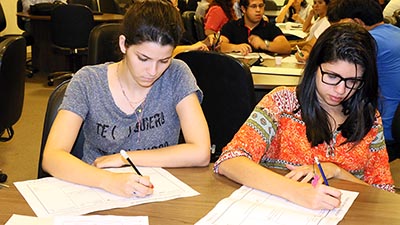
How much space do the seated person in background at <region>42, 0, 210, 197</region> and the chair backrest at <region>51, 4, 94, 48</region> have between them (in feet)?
12.1

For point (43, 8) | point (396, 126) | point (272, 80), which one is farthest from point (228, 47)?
point (43, 8)

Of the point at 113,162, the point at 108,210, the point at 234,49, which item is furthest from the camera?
the point at 234,49

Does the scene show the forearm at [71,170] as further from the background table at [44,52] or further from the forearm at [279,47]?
the background table at [44,52]

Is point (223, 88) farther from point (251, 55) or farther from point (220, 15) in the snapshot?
point (220, 15)

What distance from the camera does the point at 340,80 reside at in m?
1.52

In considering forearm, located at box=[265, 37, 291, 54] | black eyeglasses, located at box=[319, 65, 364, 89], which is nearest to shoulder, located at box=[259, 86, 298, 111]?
black eyeglasses, located at box=[319, 65, 364, 89]

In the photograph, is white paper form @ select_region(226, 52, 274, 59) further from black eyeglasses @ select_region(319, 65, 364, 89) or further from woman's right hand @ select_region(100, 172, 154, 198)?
woman's right hand @ select_region(100, 172, 154, 198)

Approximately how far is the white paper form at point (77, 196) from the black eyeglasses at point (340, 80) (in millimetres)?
513

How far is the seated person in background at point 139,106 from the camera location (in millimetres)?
1540

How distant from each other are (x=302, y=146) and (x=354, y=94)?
0.22 meters

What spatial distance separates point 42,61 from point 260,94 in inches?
158

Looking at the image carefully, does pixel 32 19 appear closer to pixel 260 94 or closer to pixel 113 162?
pixel 260 94

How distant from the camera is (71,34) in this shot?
5340 mm

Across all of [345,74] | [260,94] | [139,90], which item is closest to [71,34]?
[260,94]
